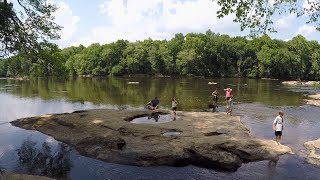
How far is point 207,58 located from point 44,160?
130777 mm

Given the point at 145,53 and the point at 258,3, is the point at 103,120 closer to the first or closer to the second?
the point at 258,3

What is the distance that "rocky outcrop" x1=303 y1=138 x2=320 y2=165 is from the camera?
77.9 feet

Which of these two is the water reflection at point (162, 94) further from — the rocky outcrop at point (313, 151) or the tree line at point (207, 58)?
the tree line at point (207, 58)

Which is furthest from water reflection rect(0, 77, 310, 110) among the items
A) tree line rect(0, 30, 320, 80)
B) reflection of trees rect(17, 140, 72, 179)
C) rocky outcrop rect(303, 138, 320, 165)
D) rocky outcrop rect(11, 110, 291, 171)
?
tree line rect(0, 30, 320, 80)

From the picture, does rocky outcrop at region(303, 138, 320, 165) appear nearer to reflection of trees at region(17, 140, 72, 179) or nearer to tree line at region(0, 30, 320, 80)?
reflection of trees at region(17, 140, 72, 179)

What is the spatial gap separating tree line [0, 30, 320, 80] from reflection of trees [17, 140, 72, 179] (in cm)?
11136

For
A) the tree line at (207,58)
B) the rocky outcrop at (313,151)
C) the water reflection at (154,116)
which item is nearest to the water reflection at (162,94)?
the water reflection at (154,116)

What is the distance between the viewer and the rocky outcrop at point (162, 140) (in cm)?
2380

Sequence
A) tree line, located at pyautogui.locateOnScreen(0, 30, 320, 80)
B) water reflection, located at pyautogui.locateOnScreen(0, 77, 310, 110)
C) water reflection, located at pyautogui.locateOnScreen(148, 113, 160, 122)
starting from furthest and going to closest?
1. tree line, located at pyautogui.locateOnScreen(0, 30, 320, 80)
2. water reflection, located at pyautogui.locateOnScreen(0, 77, 310, 110)
3. water reflection, located at pyautogui.locateOnScreen(148, 113, 160, 122)

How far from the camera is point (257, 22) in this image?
44.2 feet

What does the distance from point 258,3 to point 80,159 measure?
55.6 ft

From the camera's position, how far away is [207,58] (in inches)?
5960

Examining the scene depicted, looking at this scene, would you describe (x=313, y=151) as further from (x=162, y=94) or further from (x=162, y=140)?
(x=162, y=94)

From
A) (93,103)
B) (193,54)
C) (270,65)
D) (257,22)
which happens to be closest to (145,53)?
(193,54)
